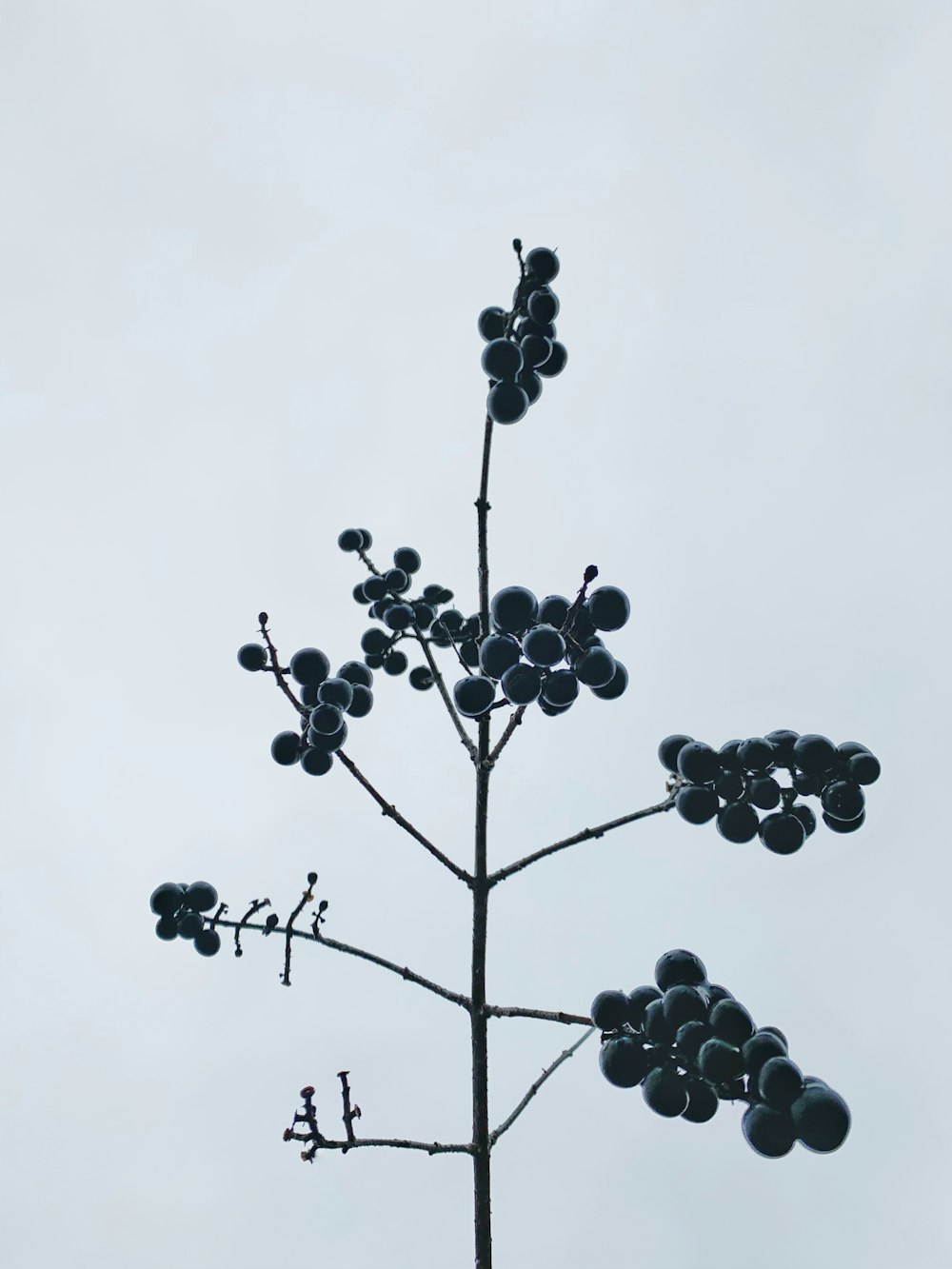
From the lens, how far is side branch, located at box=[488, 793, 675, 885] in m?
3.87

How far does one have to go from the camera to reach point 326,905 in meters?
4.44

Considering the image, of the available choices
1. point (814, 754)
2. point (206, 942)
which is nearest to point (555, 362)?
point (814, 754)

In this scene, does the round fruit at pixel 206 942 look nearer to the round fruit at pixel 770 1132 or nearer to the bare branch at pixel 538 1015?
the bare branch at pixel 538 1015

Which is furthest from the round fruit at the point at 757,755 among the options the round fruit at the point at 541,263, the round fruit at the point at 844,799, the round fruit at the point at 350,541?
the round fruit at the point at 350,541

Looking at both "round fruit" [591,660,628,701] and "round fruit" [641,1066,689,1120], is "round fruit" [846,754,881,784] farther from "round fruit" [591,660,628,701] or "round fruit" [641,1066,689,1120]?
"round fruit" [641,1066,689,1120]

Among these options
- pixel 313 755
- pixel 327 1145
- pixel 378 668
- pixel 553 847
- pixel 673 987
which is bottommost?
pixel 327 1145

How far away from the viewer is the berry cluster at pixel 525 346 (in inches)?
162

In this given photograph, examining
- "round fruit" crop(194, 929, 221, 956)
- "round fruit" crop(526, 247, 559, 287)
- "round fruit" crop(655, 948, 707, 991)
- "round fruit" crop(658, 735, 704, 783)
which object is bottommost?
"round fruit" crop(655, 948, 707, 991)

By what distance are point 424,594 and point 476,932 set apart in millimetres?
2813

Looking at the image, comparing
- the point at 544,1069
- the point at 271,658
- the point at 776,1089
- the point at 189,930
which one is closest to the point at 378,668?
the point at 271,658

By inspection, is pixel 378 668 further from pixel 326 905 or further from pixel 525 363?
pixel 525 363

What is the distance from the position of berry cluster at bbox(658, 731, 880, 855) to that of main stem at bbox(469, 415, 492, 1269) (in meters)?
1.03

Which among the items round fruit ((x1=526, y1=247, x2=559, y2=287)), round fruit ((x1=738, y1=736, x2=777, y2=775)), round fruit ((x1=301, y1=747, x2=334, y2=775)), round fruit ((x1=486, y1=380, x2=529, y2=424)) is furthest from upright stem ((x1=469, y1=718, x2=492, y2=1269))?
round fruit ((x1=526, y1=247, x2=559, y2=287))

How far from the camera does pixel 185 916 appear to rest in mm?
4414
